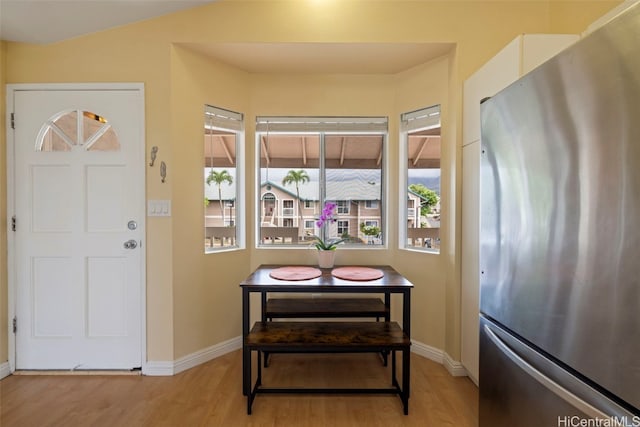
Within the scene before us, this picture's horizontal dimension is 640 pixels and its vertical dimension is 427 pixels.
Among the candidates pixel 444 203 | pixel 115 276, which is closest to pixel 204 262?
pixel 115 276

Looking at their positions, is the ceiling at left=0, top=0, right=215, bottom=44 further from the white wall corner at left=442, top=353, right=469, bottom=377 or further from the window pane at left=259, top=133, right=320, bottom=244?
the white wall corner at left=442, top=353, right=469, bottom=377

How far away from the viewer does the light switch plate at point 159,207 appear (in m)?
2.21

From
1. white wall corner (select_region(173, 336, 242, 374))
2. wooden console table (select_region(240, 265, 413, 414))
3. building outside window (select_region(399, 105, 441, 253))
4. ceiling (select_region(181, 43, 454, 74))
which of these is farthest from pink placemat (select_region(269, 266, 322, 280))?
ceiling (select_region(181, 43, 454, 74))

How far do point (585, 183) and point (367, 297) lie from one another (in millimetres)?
2066

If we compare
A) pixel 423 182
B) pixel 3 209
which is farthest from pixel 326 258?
pixel 3 209

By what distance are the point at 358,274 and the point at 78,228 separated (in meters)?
2.09

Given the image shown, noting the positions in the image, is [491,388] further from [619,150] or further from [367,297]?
[367,297]

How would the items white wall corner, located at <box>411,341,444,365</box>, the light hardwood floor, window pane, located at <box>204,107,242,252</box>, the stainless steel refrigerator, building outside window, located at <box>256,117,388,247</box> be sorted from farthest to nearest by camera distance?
building outside window, located at <box>256,117,388,247</box> → window pane, located at <box>204,107,242,252</box> → white wall corner, located at <box>411,341,444,365</box> → the light hardwood floor → the stainless steel refrigerator

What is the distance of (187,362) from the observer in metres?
2.29

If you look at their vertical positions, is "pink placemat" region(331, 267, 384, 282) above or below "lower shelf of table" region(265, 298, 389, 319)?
above

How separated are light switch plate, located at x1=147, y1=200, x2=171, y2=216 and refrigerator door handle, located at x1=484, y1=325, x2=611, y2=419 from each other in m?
2.12

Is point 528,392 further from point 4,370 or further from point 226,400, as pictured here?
point 4,370

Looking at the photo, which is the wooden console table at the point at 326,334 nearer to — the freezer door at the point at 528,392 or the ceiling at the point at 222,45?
the freezer door at the point at 528,392

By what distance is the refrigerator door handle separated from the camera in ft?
2.54
